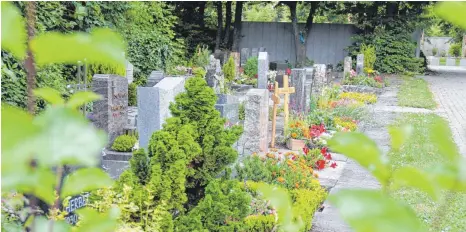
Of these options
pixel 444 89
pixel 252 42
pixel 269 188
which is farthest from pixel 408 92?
pixel 269 188

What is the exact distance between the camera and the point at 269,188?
64 cm

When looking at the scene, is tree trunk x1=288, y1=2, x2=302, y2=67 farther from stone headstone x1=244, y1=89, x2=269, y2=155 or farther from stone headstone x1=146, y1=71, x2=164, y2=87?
stone headstone x1=244, y1=89, x2=269, y2=155

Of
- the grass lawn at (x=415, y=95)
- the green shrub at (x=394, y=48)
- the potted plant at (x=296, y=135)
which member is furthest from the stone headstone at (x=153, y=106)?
the green shrub at (x=394, y=48)

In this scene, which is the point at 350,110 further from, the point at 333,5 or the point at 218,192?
the point at 333,5

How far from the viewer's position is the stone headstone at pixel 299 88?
9625mm

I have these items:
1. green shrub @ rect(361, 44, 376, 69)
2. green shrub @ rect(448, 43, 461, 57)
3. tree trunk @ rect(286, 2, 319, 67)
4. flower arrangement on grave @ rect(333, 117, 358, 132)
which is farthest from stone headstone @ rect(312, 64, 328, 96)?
green shrub @ rect(448, 43, 461, 57)

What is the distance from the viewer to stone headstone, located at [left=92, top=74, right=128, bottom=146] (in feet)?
21.1

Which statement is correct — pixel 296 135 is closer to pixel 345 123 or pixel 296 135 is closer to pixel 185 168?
pixel 345 123

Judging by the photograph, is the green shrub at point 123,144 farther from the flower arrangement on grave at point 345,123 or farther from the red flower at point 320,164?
the flower arrangement on grave at point 345,123

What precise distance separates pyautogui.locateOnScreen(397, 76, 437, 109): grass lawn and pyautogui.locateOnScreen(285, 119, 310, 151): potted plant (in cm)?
529

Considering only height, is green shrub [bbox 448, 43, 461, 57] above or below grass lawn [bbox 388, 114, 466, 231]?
above

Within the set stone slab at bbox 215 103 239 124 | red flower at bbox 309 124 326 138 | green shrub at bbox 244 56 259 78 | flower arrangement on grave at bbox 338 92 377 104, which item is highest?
green shrub at bbox 244 56 259 78

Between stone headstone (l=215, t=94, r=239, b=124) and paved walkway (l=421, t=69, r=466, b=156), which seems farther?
paved walkway (l=421, t=69, r=466, b=156)

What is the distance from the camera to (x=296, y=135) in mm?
8078
